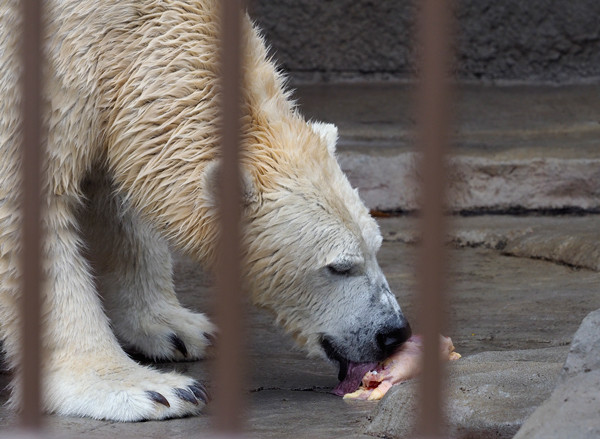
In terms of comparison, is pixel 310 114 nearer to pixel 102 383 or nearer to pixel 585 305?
pixel 585 305

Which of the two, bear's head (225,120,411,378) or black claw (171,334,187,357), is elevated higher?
bear's head (225,120,411,378)

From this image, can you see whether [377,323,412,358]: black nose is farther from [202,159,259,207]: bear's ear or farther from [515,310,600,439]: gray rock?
[515,310,600,439]: gray rock

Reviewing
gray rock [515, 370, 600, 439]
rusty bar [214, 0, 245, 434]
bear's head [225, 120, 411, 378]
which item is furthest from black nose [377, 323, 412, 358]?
rusty bar [214, 0, 245, 434]

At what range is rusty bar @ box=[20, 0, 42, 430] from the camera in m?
1.86

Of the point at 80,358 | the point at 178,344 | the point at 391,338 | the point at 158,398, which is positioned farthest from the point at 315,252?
the point at 178,344

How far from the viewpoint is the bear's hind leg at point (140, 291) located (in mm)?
3355

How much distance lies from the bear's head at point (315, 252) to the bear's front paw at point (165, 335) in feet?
1.93

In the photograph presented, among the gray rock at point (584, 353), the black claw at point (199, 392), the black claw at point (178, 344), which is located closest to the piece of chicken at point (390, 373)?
the black claw at point (199, 392)

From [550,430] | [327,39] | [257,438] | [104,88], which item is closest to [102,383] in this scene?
[257,438]

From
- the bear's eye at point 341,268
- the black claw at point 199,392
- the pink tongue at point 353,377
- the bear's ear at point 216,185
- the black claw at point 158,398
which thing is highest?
the bear's ear at point 216,185

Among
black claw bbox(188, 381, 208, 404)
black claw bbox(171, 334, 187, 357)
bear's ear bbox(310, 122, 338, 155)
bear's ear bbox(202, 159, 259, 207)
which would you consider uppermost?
bear's ear bbox(310, 122, 338, 155)

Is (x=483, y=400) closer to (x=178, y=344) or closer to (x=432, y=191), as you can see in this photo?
(x=432, y=191)

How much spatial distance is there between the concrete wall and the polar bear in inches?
162

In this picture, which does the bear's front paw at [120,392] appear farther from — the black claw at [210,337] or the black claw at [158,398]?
the black claw at [210,337]
